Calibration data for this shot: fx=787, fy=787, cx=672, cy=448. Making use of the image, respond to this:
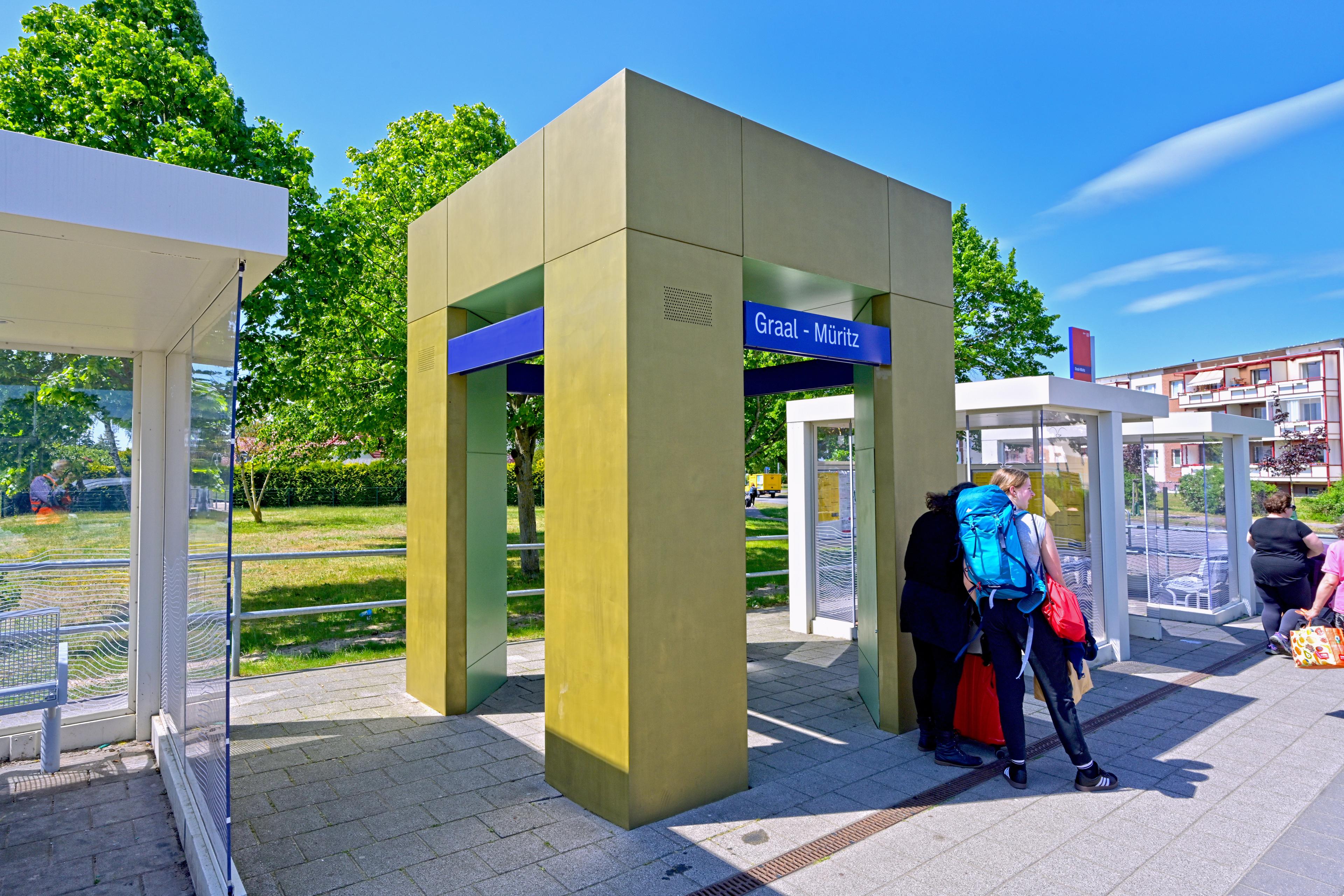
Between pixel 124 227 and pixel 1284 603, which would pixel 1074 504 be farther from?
pixel 124 227

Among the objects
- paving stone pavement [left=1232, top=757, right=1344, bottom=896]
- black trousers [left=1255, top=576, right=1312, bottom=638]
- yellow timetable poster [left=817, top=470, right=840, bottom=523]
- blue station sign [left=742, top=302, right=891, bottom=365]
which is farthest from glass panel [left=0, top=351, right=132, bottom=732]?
black trousers [left=1255, top=576, right=1312, bottom=638]

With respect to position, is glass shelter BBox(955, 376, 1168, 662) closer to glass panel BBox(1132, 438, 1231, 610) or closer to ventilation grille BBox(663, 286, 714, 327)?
glass panel BBox(1132, 438, 1231, 610)

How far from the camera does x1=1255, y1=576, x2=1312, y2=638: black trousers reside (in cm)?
758

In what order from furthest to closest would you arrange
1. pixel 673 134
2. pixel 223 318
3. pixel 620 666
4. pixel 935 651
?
1. pixel 935 651
2. pixel 673 134
3. pixel 620 666
4. pixel 223 318

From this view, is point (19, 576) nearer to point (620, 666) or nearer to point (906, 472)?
point (620, 666)

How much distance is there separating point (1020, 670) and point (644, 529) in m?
2.42

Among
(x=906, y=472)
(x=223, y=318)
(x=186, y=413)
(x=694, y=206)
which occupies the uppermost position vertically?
(x=694, y=206)

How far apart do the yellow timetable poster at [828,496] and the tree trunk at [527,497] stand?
5326mm

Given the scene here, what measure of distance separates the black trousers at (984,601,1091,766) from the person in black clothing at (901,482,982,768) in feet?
1.02

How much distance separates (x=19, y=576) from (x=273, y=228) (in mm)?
3571

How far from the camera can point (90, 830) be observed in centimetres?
413

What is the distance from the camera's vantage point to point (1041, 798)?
4.48 m

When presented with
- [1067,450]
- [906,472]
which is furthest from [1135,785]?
[1067,450]

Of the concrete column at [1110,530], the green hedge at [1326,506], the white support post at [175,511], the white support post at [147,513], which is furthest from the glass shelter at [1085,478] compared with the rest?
the green hedge at [1326,506]
